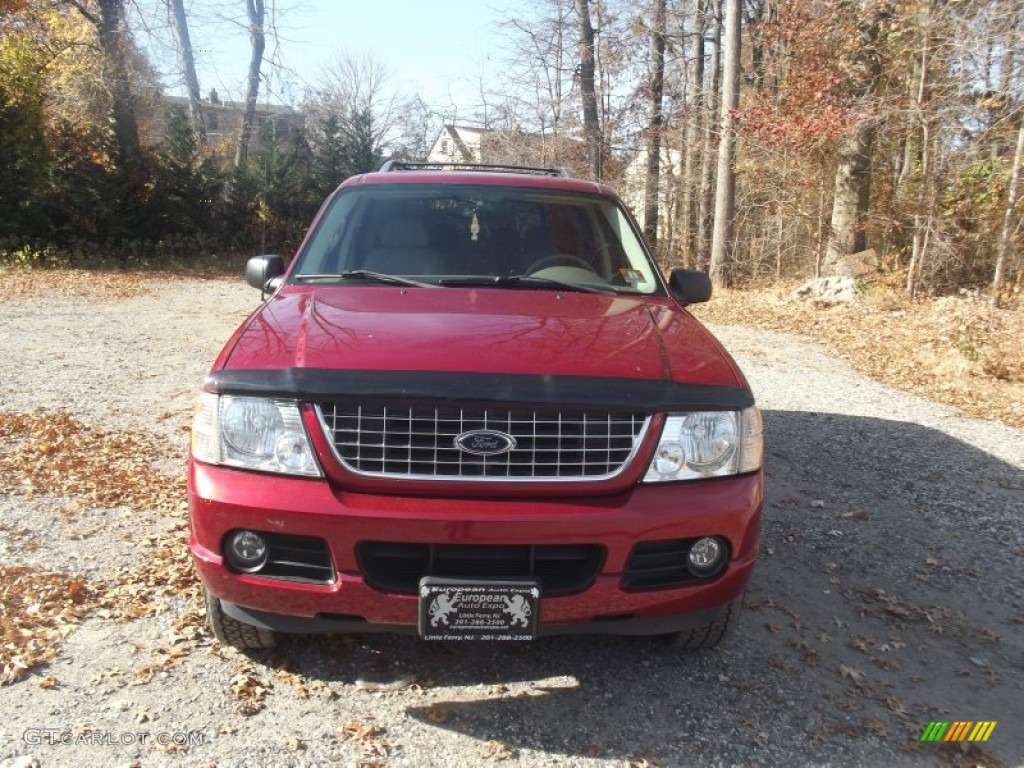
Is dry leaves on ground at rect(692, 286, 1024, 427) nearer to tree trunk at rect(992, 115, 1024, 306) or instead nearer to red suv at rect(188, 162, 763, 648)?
tree trunk at rect(992, 115, 1024, 306)

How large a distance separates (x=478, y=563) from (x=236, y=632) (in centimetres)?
103

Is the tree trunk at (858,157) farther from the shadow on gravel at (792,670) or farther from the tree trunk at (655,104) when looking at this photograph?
the shadow on gravel at (792,670)

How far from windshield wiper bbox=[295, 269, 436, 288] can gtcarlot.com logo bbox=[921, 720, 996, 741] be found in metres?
2.61

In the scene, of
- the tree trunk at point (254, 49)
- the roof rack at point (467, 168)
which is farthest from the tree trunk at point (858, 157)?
the tree trunk at point (254, 49)

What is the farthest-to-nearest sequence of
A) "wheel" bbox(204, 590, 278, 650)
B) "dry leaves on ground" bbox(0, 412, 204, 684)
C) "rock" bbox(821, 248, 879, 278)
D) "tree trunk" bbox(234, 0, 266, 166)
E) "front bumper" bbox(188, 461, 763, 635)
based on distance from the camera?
1. "tree trunk" bbox(234, 0, 266, 166)
2. "rock" bbox(821, 248, 879, 278)
3. "dry leaves on ground" bbox(0, 412, 204, 684)
4. "wheel" bbox(204, 590, 278, 650)
5. "front bumper" bbox(188, 461, 763, 635)

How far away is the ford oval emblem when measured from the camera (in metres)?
2.52

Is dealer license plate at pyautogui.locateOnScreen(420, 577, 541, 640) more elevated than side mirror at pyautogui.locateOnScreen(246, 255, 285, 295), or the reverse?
side mirror at pyautogui.locateOnScreen(246, 255, 285, 295)

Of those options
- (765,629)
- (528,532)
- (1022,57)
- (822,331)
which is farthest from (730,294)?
(528,532)

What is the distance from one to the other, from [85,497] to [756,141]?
16.0 metres

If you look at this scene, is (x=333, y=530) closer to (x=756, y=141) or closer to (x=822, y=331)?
(x=822, y=331)

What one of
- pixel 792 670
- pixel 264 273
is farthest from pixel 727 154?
pixel 792 670

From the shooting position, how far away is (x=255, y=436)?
2.57 metres

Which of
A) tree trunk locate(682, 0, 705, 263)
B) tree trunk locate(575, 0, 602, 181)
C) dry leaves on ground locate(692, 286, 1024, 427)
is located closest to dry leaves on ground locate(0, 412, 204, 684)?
dry leaves on ground locate(692, 286, 1024, 427)

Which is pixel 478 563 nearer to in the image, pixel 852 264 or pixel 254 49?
pixel 852 264
